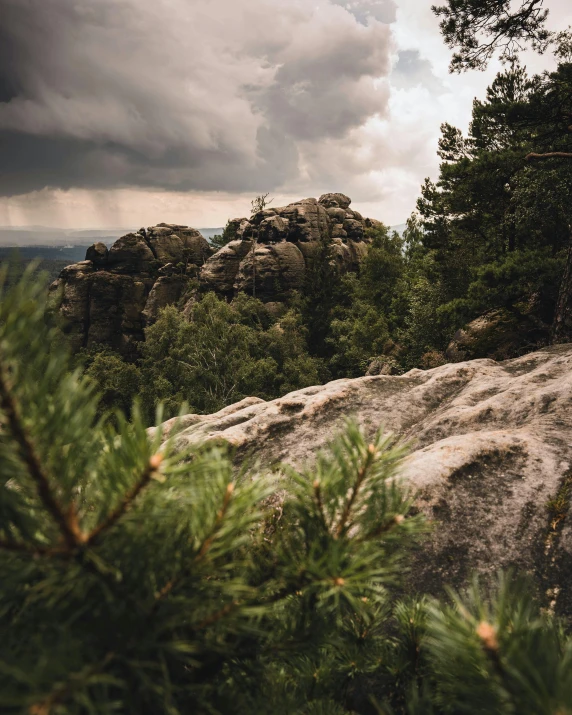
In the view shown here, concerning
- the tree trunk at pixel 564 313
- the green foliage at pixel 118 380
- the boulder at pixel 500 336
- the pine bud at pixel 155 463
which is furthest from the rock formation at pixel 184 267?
the pine bud at pixel 155 463

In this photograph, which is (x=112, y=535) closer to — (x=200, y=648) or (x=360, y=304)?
(x=200, y=648)

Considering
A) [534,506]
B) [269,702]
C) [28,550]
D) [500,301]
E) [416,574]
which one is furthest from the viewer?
[500,301]

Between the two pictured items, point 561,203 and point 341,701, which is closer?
point 341,701

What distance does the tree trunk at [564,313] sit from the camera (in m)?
11.1

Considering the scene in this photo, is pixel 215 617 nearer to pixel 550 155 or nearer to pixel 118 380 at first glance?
pixel 550 155

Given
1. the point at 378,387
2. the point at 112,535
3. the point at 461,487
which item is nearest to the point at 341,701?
the point at 112,535

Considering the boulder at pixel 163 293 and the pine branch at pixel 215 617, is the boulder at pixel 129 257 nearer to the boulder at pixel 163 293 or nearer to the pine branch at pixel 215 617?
the boulder at pixel 163 293

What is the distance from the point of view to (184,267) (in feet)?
174

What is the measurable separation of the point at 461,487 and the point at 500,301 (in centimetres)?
1312

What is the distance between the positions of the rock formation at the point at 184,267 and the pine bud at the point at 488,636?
43761 mm

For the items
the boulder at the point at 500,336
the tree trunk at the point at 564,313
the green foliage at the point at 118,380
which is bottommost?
the green foliage at the point at 118,380

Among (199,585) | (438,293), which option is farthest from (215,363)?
(199,585)

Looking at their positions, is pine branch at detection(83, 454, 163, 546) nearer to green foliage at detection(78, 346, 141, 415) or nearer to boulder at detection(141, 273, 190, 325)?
green foliage at detection(78, 346, 141, 415)

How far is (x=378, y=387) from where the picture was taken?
24.8ft
